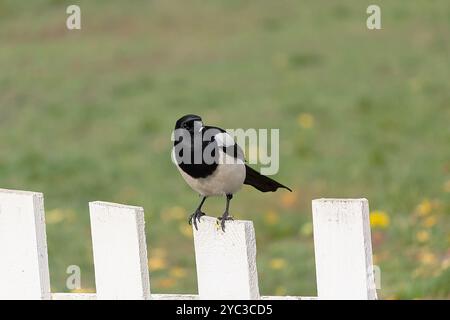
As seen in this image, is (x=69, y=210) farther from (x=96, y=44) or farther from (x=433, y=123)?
(x=96, y=44)

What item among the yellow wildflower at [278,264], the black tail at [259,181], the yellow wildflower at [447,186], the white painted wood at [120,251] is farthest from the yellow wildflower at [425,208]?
the white painted wood at [120,251]

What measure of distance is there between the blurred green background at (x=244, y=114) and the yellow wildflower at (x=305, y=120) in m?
0.02

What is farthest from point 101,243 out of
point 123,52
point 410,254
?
point 123,52

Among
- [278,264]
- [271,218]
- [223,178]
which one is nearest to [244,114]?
[271,218]

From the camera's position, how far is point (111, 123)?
9547 millimetres

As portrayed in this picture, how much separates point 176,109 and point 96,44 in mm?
3309

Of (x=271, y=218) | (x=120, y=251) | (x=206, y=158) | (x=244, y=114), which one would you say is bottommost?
(x=120, y=251)

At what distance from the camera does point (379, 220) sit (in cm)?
590

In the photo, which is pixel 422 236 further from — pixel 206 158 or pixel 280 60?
pixel 280 60

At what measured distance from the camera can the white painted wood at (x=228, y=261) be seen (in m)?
2.39

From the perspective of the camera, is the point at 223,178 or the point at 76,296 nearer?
the point at 76,296

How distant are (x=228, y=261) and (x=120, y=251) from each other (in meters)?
0.29
